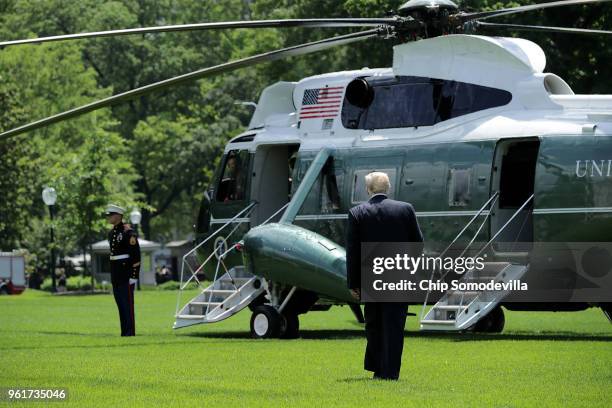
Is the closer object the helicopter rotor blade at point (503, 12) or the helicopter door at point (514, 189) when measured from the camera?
the helicopter rotor blade at point (503, 12)

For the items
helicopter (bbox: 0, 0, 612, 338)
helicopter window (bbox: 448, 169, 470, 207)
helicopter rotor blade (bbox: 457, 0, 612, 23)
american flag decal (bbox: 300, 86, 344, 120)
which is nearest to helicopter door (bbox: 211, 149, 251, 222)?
helicopter (bbox: 0, 0, 612, 338)

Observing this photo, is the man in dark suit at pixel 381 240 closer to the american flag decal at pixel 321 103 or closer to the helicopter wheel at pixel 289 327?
the helicopter wheel at pixel 289 327

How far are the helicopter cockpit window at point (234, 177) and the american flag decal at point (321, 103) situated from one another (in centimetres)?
164

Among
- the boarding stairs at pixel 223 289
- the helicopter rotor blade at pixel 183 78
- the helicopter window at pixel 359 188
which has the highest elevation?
the helicopter rotor blade at pixel 183 78

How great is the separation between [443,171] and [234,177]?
485 centimetres

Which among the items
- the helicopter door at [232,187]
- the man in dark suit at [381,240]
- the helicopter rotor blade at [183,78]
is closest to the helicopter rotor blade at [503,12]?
the helicopter rotor blade at [183,78]

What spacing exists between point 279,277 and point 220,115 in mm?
56153

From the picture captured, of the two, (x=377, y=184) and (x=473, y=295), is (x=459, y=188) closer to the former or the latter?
(x=473, y=295)

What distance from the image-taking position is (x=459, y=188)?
20.1 metres

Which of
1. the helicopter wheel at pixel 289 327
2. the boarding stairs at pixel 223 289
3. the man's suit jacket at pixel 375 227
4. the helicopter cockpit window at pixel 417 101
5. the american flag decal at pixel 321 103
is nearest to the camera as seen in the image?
the man's suit jacket at pixel 375 227

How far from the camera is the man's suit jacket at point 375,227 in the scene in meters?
13.2

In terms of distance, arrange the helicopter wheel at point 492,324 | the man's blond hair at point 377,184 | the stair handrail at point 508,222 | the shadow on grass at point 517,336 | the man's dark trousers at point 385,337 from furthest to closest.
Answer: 1. the helicopter wheel at point 492,324
2. the shadow on grass at point 517,336
3. the stair handrail at point 508,222
4. the man's blond hair at point 377,184
5. the man's dark trousers at point 385,337

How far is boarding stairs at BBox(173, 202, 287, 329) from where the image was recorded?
851 inches

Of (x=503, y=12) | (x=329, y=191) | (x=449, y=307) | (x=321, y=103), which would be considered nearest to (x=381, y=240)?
(x=503, y=12)
